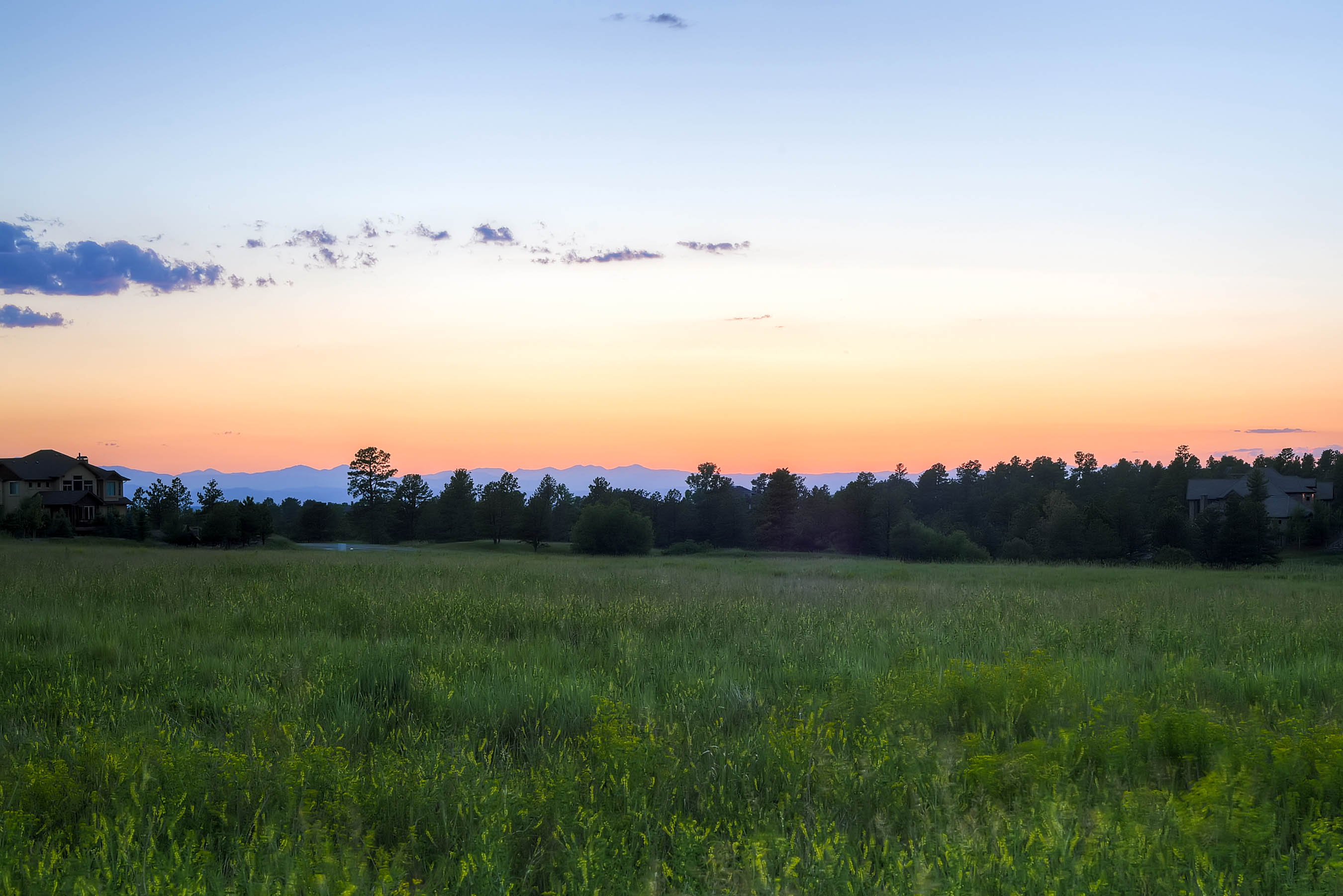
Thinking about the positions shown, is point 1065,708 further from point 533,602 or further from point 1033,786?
point 533,602

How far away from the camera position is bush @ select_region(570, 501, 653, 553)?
7094cm

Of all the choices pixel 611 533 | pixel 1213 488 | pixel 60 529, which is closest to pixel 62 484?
pixel 60 529

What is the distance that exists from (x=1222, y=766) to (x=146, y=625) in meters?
9.72

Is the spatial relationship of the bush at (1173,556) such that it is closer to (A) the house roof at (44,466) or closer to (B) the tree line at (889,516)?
(B) the tree line at (889,516)

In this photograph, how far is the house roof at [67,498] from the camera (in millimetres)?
75188

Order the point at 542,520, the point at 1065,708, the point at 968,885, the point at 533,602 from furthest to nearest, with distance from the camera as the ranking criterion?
the point at 542,520 < the point at 533,602 < the point at 1065,708 < the point at 968,885

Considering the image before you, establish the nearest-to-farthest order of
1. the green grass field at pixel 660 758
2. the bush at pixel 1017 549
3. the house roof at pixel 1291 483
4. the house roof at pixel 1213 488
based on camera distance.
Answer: the green grass field at pixel 660 758, the bush at pixel 1017 549, the house roof at pixel 1213 488, the house roof at pixel 1291 483

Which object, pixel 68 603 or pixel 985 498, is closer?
pixel 68 603

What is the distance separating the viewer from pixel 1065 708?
5.28 m

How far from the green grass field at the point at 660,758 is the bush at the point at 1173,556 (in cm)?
5722

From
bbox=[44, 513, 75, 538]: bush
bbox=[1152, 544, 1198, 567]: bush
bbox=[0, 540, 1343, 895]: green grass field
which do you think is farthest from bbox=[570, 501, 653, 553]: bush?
bbox=[0, 540, 1343, 895]: green grass field

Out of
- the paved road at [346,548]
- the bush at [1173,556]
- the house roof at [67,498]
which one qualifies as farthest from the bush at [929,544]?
the house roof at [67,498]

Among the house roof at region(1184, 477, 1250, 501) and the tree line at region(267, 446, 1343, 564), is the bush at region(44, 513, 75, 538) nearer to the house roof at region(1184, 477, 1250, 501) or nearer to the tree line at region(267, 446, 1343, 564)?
the tree line at region(267, 446, 1343, 564)

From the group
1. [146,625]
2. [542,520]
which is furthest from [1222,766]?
[542,520]
